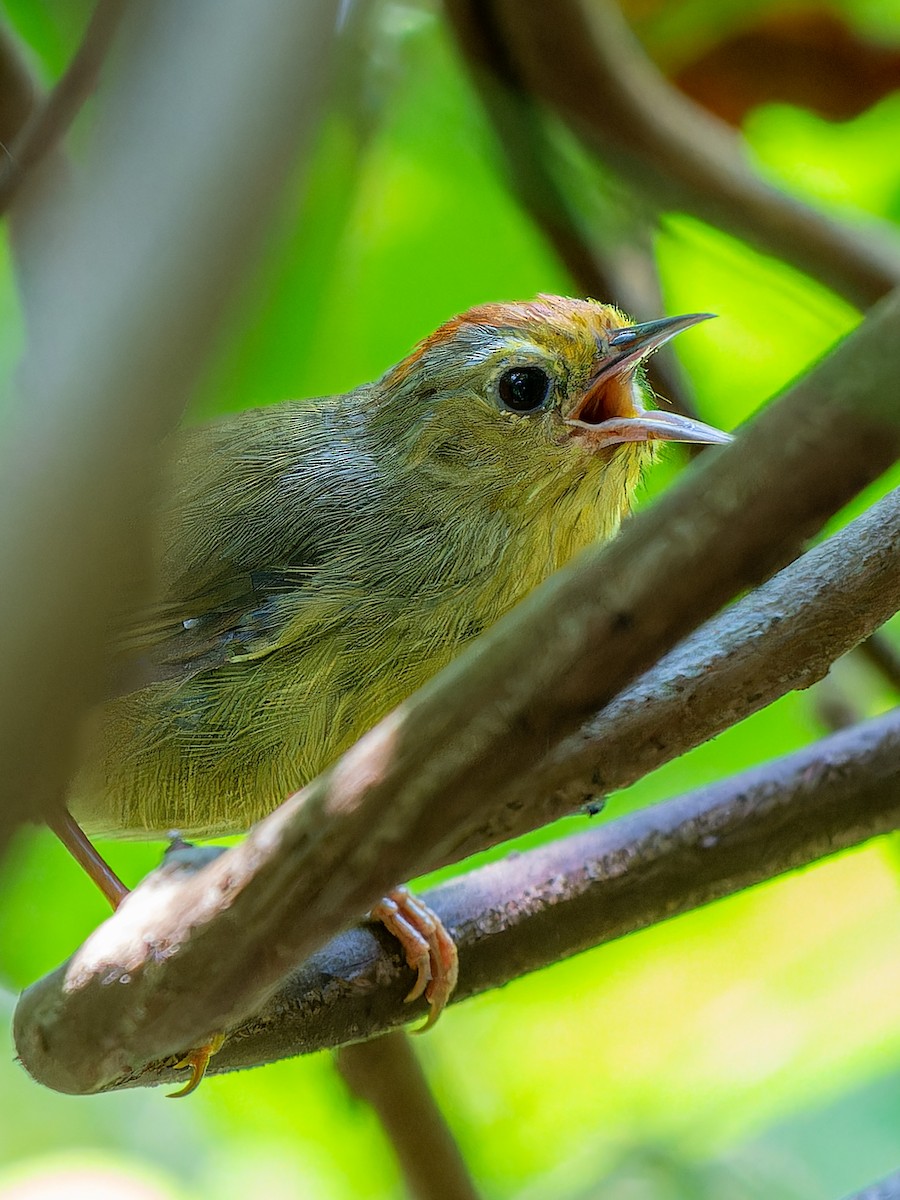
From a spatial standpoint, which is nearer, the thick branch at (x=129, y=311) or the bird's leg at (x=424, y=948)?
the thick branch at (x=129, y=311)

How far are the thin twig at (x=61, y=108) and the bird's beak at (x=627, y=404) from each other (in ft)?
3.60

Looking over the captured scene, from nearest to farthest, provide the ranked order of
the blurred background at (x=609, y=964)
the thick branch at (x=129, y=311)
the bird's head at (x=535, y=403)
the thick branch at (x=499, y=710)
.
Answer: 1. the thick branch at (x=129, y=311)
2. the thick branch at (x=499, y=710)
3. the bird's head at (x=535, y=403)
4. the blurred background at (x=609, y=964)

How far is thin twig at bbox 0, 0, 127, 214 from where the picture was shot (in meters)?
1.15

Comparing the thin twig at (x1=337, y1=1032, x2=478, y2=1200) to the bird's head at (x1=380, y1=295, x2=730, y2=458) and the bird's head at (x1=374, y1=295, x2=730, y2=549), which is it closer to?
the bird's head at (x1=374, y1=295, x2=730, y2=549)

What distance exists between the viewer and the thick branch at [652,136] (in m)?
2.82

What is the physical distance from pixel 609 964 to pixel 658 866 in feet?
4.05

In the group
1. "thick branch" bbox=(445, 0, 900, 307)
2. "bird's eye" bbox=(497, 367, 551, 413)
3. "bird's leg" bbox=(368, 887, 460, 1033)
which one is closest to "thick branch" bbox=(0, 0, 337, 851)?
"bird's leg" bbox=(368, 887, 460, 1033)

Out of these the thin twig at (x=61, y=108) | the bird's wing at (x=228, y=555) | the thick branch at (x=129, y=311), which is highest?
the thin twig at (x=61, y=108)

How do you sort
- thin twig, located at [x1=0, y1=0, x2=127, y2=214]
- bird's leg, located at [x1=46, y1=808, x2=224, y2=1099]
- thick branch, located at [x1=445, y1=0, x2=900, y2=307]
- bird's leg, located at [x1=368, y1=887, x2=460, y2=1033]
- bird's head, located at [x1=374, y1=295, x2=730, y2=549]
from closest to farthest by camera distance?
thin twig, located at [x1=0, y1=0, x2=127, y2=214], bird's leg, located at [x1=368, y1=887, x2=460, y2=1033], bird's leg, located at [x1=46, y1=808, x2=224, y2=1099], bird's head, located at [x1=374, y1=295, x2=730, y2=549], thick branch, located at [x1=445, y1=0, x2=900, y2=307]

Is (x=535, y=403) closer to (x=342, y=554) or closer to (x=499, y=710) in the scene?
(x=342, y=554)

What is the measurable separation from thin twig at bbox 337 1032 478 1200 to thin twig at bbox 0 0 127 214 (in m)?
1.45

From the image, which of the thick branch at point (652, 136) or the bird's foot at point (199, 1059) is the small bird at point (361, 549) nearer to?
the bird's foot at point (199, 1059)

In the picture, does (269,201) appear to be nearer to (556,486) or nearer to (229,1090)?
(556,486)

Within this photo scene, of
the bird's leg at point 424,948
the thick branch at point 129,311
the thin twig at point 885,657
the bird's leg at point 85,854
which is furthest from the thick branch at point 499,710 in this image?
the thin twig at point 885,657
